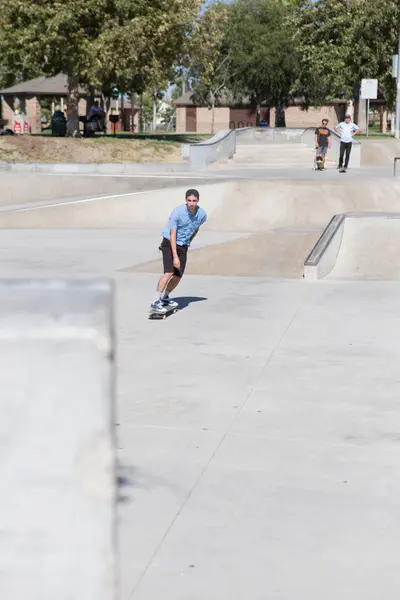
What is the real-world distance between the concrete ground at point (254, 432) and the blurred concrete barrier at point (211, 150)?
62.9 feet

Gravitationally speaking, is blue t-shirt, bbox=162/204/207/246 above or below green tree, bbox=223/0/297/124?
below

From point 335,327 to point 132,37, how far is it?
32.5m

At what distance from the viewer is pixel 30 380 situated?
2428mm

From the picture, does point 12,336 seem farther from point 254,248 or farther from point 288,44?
point 288,44

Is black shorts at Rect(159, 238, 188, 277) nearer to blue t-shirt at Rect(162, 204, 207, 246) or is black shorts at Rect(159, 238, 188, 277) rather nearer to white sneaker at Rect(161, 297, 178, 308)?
blue t-shirt at Rect(162, 204, 207, 246)

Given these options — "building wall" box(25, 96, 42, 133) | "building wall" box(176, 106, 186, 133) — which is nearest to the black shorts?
"building wall" box(25, 96, 42, 133)

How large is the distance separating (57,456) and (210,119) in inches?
3534

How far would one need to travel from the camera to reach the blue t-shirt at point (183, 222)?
11008mm

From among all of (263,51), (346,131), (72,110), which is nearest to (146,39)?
(72,110)

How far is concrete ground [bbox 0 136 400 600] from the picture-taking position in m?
4.71

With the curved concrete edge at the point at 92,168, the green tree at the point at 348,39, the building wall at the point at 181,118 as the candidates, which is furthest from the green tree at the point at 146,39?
the building wall at the point at 181,118

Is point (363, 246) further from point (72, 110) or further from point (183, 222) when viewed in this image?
point (72, 110)

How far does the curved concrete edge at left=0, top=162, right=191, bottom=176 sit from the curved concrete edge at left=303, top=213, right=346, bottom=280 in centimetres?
1605

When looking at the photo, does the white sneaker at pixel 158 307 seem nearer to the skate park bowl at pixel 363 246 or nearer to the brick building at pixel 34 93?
the skate park bowl at pixel 363 246
